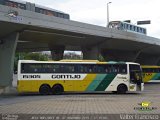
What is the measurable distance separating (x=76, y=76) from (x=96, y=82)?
5.54ft

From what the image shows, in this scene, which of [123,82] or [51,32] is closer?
[123,82]

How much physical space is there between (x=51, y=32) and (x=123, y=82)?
36.3 feet

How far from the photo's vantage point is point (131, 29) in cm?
5659

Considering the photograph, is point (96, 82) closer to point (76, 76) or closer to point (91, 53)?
point (76, 76)

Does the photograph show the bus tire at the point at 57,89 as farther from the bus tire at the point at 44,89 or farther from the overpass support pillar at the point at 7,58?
the overpass support pillar at the point at 7,58

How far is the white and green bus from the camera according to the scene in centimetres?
2833

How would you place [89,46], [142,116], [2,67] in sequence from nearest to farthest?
[142,116]
[2,67]
[89,46]

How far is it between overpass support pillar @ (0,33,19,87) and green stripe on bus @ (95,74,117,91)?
391 inches

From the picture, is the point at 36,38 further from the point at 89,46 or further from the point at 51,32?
the point at 89,46

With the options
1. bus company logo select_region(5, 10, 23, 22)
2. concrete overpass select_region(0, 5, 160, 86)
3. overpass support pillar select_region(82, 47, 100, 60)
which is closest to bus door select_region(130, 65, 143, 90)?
concrete overpass select_region(0, 5, 160, 86)

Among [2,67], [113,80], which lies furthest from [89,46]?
[113,80]

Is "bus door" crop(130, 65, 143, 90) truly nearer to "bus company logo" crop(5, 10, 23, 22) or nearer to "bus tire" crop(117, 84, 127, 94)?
"bus tire" crop(117, 84, 127, 94)

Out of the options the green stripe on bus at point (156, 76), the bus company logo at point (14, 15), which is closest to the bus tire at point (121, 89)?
the bus company logo at point (14, 15)

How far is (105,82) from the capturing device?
29891 mm
